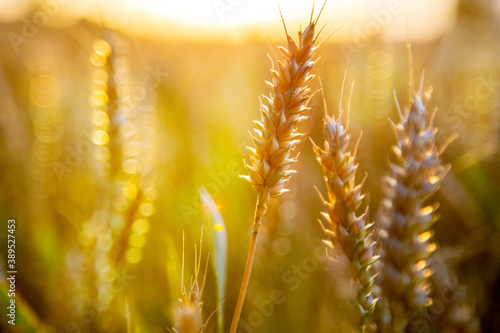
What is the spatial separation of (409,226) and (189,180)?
1.35 m

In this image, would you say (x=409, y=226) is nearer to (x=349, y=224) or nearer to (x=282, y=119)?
(x=349, y=224)

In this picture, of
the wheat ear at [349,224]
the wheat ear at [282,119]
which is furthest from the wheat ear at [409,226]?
the wheat ear at [282,119]

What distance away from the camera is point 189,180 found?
6.23 ft

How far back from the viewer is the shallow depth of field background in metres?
1.14

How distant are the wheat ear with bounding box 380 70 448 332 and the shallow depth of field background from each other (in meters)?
0.12

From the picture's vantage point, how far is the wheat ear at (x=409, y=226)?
0.67 m

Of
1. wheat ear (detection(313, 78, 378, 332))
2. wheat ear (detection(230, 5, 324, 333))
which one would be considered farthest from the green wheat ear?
wheat ear (detection(313, 78, 378, 332))

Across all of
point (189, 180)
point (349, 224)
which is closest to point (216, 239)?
point (349, 224)

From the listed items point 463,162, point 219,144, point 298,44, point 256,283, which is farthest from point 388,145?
point 298,44

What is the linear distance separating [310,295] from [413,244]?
78cm

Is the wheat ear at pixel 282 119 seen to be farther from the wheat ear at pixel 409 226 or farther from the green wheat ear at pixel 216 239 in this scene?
the wheat ear at pixel 409 226

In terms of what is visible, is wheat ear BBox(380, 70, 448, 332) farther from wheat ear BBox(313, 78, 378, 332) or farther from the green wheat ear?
the green wheat ear

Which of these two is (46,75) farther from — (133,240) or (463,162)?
(463,162)

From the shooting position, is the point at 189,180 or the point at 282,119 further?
the point at 189,180
